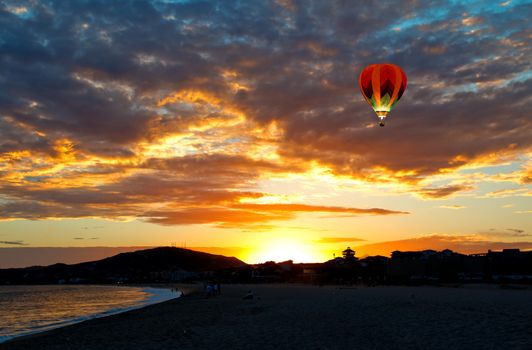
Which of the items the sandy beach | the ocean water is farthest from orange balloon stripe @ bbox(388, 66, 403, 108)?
the ocean water

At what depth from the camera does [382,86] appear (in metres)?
39.1

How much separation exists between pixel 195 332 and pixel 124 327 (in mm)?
7010

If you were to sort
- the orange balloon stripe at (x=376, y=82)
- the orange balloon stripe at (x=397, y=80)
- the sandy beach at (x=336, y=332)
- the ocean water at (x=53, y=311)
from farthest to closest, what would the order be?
the orange balloon stripe at (x=376, y=82) < the orange balloon stripe at (x=397, y=80) < the ocean water at (x=53, y=311) < the sandy beach at (x=336, y=332)

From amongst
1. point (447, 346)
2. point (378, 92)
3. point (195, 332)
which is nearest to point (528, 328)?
point (447, 346)

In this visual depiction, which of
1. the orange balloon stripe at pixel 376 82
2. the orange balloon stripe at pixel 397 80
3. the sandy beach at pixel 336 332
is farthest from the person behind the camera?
the orange balloon stripe at pixel 376 82

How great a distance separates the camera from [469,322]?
2100 centimetres

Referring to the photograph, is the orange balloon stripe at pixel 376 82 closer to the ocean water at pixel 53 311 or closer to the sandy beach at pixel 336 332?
the sandy beach at pixel 336 332

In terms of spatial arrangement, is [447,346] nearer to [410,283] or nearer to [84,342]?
[84,342]

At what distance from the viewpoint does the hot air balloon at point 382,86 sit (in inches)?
1527

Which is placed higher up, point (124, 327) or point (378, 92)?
point (378, 92)

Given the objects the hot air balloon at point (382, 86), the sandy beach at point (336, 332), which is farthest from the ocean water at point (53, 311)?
the hot air balloon at point (382, 86)

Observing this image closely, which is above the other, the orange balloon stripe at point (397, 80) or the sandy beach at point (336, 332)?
the orange balloon stripe at point (397, 80)

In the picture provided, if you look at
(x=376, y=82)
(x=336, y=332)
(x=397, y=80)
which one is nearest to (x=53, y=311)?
(x=376, y=82)

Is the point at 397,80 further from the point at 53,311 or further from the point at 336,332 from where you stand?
the point at 53,311
